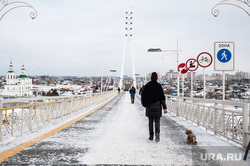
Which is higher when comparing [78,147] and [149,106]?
[149,106]

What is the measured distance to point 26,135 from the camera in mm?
7852

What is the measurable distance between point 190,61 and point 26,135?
9.74m

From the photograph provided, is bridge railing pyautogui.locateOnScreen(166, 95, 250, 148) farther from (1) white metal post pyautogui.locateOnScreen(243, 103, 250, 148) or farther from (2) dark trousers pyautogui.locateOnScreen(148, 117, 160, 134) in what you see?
(2) dark trousers pyautogui.locateOnScreen(148, 117, 160, 134)

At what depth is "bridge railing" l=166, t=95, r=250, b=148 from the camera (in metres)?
6.07

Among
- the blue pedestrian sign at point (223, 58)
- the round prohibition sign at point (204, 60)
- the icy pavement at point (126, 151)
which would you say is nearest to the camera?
the icy pavement at point (126, 151)

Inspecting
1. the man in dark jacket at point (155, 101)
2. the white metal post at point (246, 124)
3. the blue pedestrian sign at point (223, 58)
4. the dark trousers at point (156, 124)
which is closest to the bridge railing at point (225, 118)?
the white metal post at point (246, 124)

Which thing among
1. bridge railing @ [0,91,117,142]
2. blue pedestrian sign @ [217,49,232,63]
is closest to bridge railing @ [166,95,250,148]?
blue pedestrian sign @ [217,49,232,63]

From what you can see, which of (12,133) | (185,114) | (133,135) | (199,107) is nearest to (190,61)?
(185,114)

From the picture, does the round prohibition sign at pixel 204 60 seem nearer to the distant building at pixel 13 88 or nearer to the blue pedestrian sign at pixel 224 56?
the blue pedestrian sign at pixel 224 56

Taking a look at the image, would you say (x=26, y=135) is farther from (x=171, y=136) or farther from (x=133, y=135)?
(x=171, y=136)

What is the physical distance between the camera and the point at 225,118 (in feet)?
23.7

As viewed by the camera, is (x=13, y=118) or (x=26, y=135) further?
(x=26, y=135)

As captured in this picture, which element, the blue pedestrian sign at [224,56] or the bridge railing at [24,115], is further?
the blue pedestrian sign at [224,56]

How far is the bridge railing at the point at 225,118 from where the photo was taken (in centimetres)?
607
